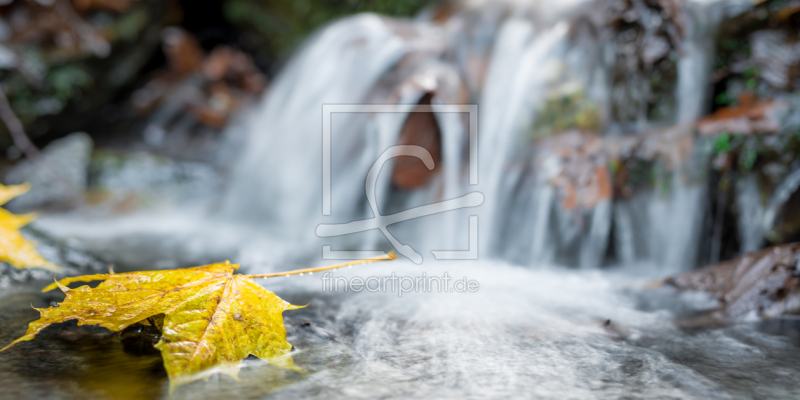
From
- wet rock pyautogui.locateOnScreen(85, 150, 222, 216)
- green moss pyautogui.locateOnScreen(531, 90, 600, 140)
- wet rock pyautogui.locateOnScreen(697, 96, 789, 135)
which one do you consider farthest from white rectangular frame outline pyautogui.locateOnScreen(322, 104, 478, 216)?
wet rock pyautogui.locateOnScreen(85, 150, 222, 216)

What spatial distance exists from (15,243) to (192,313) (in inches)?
41.1

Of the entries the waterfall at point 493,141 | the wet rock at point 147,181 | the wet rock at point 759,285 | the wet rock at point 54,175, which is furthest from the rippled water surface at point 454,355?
the wet rock at point 54,175

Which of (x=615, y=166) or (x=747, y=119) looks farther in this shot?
(x=615, y=166)

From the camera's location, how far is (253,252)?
133 inches

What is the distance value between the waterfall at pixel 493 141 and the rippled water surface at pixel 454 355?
51.3 inches

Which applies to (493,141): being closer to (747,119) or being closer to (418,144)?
(418,144)

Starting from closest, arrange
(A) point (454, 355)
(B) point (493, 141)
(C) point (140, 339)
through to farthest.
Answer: (C) point (140, 339) < (A) point (454, 355) < (B) point (493, 141)

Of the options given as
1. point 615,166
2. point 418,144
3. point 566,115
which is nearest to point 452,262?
point 418,144

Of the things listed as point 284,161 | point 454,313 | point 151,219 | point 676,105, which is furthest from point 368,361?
point 151,219

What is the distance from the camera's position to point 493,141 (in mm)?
3926

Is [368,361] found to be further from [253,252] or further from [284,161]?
[284,161]

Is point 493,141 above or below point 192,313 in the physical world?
above

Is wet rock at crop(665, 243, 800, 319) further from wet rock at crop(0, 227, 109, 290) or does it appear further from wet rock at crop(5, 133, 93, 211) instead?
wet rock at crop(5, 133, 93, 211)

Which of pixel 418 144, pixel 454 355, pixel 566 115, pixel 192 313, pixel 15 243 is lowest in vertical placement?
→ pixel 454 355
